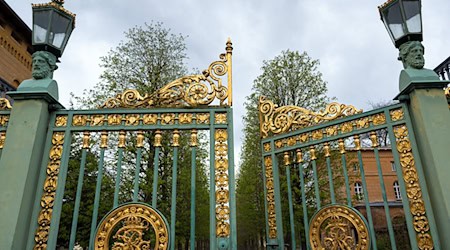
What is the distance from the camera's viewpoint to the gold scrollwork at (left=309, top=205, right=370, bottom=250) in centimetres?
369

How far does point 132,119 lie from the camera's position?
417cm

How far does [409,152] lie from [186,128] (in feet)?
8.75

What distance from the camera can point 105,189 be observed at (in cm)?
961

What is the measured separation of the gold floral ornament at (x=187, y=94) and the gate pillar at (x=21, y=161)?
31.0 inches

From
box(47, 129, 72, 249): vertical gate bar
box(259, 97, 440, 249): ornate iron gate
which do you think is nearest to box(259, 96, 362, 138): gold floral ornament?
box(259, 97, 440, 249): ornate iron gate

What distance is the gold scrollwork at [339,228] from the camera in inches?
145

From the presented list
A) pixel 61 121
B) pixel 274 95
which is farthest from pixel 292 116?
pixel 274 95

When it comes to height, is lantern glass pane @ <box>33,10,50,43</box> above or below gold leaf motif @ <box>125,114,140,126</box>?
above

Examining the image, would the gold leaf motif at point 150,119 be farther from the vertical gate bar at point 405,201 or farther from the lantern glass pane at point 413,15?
the lantern glass pane at point 413,15

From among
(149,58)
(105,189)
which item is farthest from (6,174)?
(149,58)

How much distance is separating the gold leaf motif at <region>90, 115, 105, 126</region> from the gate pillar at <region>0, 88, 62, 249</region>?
20.3 inches

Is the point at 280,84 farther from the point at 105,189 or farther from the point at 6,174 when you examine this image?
the point at 6,174

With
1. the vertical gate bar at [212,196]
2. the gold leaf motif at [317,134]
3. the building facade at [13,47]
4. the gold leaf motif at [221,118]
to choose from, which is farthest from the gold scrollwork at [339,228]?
the building facade at [13,47]

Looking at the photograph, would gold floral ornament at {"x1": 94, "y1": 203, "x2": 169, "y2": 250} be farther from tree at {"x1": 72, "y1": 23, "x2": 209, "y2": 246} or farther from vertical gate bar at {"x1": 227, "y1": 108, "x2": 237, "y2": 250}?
tree at {"x1": 72, "y1": 23, "x2": 209, "y2": 246}
